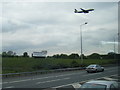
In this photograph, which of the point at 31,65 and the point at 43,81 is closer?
the point at 43,81

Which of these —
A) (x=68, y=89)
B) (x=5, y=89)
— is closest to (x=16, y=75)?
(x=5, y=89)

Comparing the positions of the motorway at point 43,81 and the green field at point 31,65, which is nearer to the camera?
the motorway at point 43,81

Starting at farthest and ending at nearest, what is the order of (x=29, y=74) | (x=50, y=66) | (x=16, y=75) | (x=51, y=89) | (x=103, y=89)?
(x=50, y=66), (x=29, y=74), (x=16, y=75), (x=51, y=89), (x=103, y=89)

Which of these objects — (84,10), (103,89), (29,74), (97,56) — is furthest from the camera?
(97,56)

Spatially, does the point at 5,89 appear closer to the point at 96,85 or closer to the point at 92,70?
the point at 96,85

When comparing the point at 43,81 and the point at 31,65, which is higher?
the point at 31,65

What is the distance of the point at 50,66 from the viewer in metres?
39.7

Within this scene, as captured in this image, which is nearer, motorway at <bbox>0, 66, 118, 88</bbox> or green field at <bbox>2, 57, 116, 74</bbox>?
motorway at <bbox>0, 66, 118, 88</bbox>

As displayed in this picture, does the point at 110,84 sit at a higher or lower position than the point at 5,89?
higher

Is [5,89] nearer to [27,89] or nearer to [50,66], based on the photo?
[27,89]

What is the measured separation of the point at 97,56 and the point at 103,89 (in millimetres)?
85284

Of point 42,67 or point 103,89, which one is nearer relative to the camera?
point 103,89

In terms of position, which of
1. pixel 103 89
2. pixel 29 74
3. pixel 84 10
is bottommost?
pixel 29 74

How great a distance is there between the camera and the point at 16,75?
94.3ft
